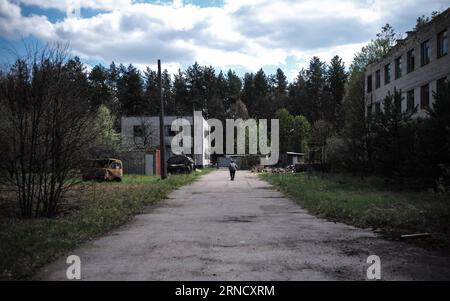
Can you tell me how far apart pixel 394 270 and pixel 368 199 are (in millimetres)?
9985

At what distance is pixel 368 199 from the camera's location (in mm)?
16516

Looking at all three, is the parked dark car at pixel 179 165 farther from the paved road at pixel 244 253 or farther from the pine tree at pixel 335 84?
the pine tree at pixel 335 84

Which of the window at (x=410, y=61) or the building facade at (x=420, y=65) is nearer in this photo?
the building facade at (x=420, y=65)

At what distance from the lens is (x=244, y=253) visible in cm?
814

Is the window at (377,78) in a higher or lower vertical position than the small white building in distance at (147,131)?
higher

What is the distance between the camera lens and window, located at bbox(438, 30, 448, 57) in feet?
102

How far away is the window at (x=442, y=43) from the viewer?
31.0 m

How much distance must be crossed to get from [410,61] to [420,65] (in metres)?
2.85

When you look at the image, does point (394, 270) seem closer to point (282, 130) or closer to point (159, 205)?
point (159, 205)

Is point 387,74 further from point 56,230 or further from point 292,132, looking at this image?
point 292,132

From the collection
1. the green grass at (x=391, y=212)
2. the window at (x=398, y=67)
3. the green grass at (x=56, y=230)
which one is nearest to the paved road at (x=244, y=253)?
the green grass at (x=56, y=230)

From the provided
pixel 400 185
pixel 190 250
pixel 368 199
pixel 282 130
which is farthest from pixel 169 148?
pixel 190 250

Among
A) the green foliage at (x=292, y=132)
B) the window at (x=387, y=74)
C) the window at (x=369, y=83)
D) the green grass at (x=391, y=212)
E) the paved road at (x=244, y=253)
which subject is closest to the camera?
the paved road at (x=244, y=253)

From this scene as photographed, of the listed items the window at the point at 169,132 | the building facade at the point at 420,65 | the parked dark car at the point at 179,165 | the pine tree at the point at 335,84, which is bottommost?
the parked dark car at the point at 179,165
